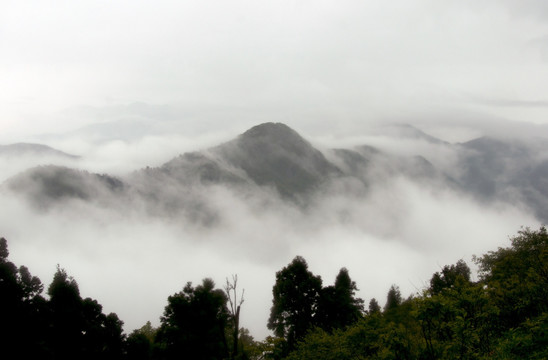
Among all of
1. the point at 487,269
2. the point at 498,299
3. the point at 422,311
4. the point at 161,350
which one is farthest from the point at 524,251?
the point at 161,350

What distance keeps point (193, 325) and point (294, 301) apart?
11.1m

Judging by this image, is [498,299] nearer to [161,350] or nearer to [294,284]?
[294,284]

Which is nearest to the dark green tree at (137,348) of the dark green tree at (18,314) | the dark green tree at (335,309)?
the dark green tree at (18,314)

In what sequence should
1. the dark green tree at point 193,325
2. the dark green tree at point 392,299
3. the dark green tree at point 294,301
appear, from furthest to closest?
the dark green tree at point 392,299
the dark green tree at point 294,301
the dark green tree at point 193,325

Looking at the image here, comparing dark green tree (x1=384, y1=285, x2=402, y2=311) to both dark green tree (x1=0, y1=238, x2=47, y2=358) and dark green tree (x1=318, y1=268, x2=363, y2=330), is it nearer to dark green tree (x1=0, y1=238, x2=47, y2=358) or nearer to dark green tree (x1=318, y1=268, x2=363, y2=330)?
dark green tree (x1=318, y1=268, x2=363, y2=330)

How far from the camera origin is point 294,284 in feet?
140

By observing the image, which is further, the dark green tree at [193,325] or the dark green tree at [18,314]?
the dark green tree at [193,325]

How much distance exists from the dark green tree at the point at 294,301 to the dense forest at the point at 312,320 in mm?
111

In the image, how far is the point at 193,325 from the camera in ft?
130

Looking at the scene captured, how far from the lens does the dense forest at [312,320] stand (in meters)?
15.5

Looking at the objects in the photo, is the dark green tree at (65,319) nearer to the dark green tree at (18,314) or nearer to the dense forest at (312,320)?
the dense forest at (312,320)

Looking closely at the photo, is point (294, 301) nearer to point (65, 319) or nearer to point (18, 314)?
point (65, 319)

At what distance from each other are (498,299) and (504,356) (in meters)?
9.22

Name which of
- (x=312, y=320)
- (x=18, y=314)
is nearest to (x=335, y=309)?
(x=312, y=320)
